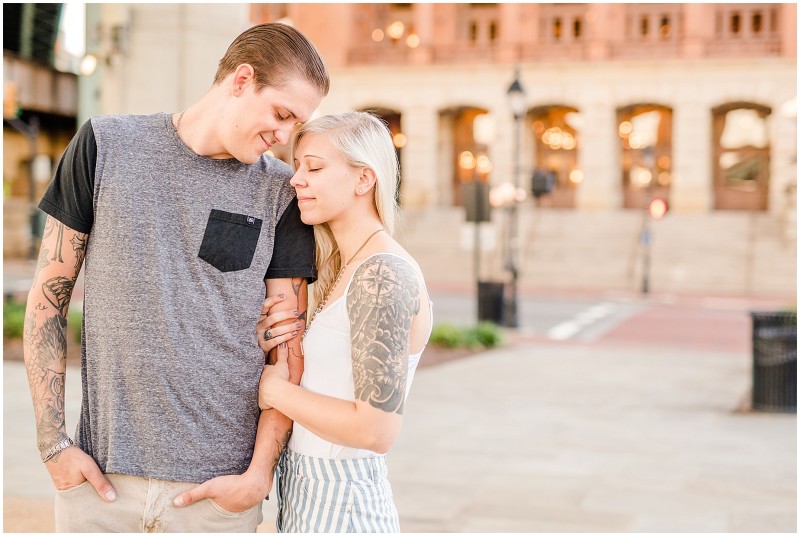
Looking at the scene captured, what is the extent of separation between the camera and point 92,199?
268cm

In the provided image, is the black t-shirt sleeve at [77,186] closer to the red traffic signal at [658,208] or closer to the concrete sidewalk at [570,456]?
the concrete sidewalk at [570,456]

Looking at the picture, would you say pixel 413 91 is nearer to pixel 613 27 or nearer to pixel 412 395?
pixel 613 27

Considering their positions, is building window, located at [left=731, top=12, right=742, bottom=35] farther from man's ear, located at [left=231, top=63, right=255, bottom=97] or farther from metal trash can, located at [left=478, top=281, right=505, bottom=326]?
man's ear, located at [left=231, top=63, right=255, bottom=97]

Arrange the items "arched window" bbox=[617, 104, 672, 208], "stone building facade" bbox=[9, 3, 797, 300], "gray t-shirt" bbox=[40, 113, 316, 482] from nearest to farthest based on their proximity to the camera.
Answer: "gray t-shirt" bbox=[40, 113, 316, 482] < "stone building facade" bbox=[9, 3, 797, 300] < "arched window" bbox=[617, 104, 672, 208]

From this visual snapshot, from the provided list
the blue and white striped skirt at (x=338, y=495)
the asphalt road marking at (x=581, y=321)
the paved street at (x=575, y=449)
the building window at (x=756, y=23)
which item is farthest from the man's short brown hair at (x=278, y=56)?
the building window at (x=756, y=23)

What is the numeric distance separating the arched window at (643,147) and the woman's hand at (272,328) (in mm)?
42696

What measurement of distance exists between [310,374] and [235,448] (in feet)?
0.90

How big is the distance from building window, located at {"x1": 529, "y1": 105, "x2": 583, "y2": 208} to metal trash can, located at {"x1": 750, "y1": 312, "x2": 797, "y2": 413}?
114 feet

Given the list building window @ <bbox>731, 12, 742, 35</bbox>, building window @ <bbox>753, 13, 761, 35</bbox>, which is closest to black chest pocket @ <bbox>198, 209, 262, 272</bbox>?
building window @ <bbox>753, 13, 761, 35</bbox>

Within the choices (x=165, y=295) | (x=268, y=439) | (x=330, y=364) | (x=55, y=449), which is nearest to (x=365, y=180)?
(x=330, y=364)

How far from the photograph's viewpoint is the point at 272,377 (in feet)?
8.77

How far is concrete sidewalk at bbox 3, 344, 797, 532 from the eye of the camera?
21.1ft

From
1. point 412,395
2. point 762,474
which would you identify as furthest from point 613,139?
point 762,474

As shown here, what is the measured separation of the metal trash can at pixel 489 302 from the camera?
67.4ft
